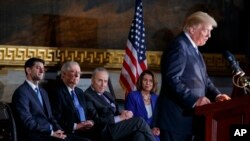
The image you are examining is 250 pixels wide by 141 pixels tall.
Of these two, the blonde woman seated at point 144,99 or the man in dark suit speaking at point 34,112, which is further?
the blonde woman seated at point 144,99

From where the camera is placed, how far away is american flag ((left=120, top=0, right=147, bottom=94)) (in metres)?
7.61

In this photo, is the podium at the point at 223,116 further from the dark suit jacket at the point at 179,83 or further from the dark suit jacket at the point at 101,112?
the dark suit jacket at the point at 101,112

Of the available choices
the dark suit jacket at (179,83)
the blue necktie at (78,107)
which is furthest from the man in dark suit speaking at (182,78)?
the blue necktie at (78,107)

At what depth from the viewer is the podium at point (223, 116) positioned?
10.4 ft

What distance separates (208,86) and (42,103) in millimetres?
2011

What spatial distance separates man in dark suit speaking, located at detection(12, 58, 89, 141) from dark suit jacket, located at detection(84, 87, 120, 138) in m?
0.44

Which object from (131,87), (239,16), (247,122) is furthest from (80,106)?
(239,16)

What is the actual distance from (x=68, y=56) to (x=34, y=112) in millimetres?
2459

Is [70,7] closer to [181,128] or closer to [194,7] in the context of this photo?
[194,7]

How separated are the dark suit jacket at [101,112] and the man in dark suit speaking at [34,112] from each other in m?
0.44

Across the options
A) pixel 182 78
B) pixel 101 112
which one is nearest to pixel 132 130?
pixel 101 112

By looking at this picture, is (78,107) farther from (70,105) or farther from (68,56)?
(68,56)

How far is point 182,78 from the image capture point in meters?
3.87

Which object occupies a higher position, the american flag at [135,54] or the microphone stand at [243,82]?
the american flag at [135,54]
